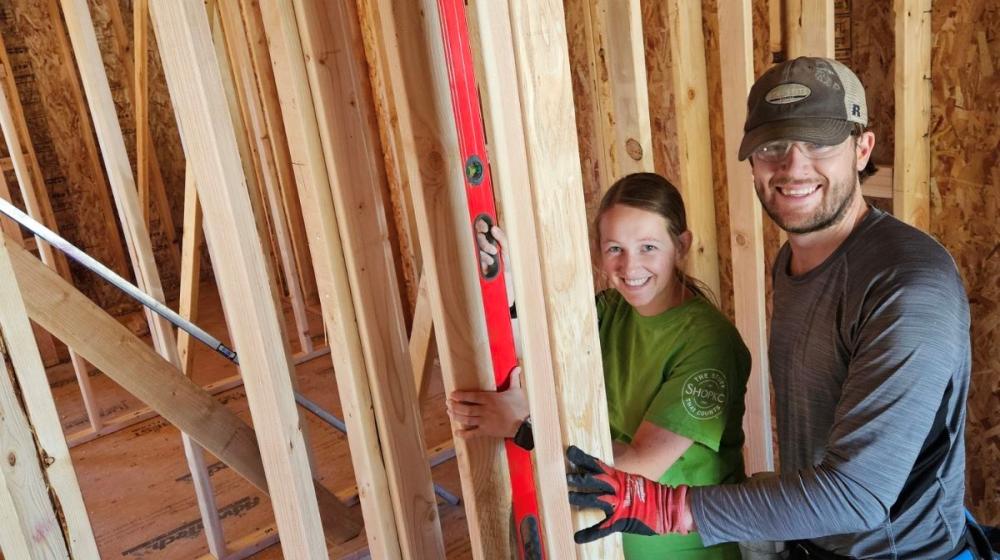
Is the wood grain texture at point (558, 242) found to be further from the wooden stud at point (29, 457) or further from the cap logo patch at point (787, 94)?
the wooden stud at point (29, 457)

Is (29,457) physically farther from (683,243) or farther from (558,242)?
(683,243)

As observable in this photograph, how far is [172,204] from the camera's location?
736 cm

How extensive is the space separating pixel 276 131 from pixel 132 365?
11.0ft

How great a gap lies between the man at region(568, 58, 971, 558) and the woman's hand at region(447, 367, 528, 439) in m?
0.18

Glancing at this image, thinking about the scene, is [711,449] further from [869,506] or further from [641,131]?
[641,131]

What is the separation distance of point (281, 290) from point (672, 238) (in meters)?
5.25

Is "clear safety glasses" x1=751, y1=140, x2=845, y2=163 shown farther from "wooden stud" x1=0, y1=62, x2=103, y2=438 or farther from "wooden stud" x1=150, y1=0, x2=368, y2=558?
"wooden stud" x1=0, y1=62, x2=103, y2=438

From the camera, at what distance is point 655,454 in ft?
4.71

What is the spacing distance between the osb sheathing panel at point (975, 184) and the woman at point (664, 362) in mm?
1155

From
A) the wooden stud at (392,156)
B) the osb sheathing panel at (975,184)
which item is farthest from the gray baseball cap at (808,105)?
the wooden stud at (392,156)

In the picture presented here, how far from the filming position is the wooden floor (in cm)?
340

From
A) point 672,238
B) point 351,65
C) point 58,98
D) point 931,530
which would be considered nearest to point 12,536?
point 351,65

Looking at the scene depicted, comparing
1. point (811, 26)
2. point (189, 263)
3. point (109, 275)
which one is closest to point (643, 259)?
point (811, 26)

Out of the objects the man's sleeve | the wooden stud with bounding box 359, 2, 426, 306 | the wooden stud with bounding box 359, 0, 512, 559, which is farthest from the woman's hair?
the wooden stud with bounding box 359, 2, 426, 306
